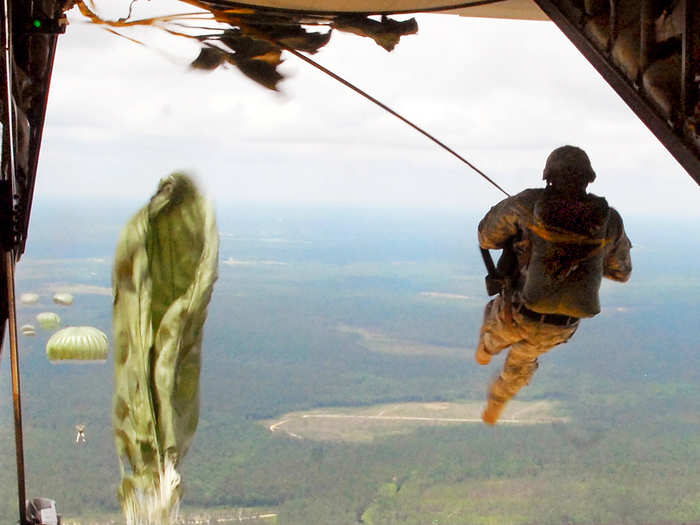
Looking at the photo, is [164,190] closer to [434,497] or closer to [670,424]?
[434,497]

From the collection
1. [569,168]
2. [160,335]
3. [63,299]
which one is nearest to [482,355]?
[569,168]

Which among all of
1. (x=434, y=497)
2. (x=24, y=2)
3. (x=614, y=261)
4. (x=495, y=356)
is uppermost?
(x=24, y=2)

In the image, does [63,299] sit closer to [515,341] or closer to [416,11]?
[416,11]

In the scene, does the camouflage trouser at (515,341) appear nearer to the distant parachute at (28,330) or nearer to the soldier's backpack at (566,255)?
the soldier's backpack at (566,255)

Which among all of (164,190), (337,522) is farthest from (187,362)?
(337,522)

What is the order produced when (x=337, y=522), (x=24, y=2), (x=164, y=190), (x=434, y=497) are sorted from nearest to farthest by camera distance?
(x=24, y=2)
(x=164, y=190)
(x=337, y=522)
(x=434, y=497)

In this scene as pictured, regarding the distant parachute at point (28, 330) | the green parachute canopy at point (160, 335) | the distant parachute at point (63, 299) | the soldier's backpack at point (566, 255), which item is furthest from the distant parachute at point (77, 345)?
the soldier's backpack at point (566, 255)

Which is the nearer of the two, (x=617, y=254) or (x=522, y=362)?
(x=617, y=254)
